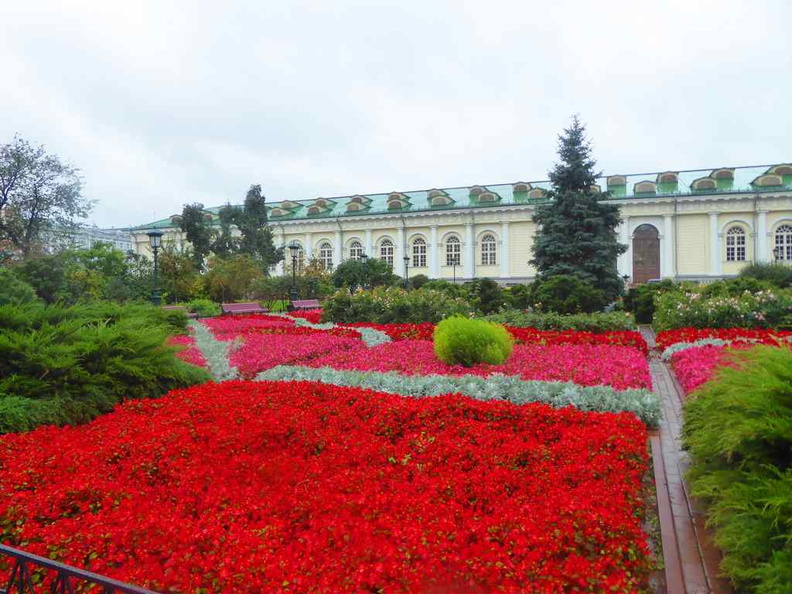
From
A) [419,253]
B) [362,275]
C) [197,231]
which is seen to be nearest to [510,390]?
[362,275]

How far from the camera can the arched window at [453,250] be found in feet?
143

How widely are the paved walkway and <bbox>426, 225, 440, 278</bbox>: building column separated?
38727 mm

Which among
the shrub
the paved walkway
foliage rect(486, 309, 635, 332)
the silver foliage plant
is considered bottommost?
the paved walkway

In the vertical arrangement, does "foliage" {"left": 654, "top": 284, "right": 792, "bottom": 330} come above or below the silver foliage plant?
above

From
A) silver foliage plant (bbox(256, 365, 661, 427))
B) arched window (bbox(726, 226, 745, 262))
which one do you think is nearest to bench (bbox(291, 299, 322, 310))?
silver foliage plant (bbox(256, 365, 661, 427))

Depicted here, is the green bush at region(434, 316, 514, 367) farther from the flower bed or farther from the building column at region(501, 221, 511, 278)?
the building column at region(501, 221, 511, 278)

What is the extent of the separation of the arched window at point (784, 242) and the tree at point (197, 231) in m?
36.1

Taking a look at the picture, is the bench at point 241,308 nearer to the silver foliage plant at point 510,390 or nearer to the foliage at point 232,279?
the foliage at point 232,279

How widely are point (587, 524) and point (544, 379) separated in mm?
3907

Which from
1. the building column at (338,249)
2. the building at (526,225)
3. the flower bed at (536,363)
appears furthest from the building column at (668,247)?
the flower bed at (536,363)

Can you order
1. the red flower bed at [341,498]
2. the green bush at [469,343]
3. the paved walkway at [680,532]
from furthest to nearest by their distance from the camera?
the green bush at [469,343]
the paved walkway at [680,532]
the red flower bed at [341,498]

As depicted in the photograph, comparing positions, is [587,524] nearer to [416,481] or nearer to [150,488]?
[416,481]

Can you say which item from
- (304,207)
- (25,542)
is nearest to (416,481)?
(25,542)

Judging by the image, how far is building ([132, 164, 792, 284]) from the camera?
3612 centimetres
